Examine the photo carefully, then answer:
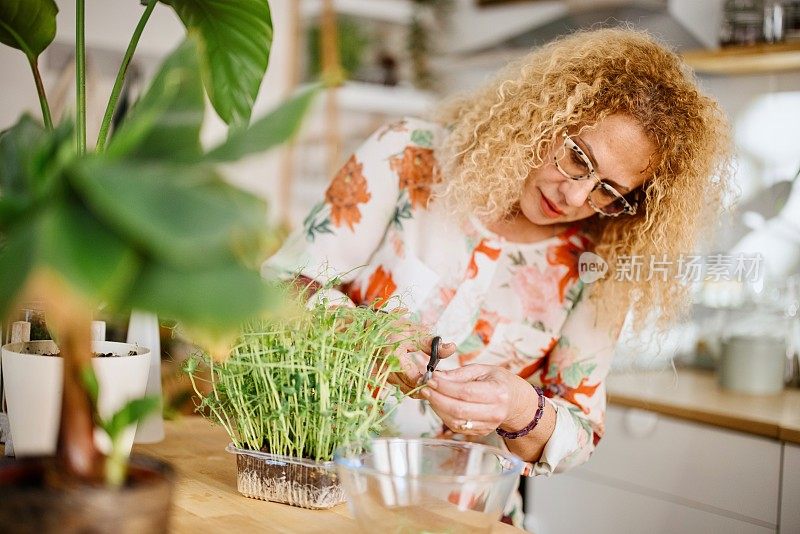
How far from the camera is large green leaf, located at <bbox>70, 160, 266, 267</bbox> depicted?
51cm

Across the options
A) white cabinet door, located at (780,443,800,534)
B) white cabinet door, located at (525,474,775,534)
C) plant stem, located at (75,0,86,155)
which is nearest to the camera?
plant stem, located at (75,0,86,155)

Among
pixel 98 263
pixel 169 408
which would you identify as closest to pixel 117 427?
pixel 98 263

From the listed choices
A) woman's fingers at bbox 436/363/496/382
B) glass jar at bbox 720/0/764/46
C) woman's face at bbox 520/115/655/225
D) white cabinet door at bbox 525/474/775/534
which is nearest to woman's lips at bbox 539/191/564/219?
woman's face at bbox 520/115/655/225

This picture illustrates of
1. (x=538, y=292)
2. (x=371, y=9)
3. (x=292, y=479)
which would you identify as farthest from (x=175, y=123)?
(x=371, y=9)

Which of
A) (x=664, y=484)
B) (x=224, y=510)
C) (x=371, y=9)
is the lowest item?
(x=664, y=484)

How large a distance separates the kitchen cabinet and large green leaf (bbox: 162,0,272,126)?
1476 millimetres

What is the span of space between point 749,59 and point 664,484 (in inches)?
46.4

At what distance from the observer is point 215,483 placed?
1015 millimetres

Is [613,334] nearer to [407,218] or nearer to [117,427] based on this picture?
[407,218]

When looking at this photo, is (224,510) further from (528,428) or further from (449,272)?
(449,272)

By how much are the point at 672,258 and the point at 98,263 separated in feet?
3.73

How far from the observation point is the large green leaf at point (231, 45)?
1076mm

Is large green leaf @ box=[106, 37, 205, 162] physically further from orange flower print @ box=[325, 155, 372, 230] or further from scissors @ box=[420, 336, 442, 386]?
orange flower print @ box=[325, 155, 372, 230]

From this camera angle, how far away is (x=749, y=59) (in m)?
2.24
